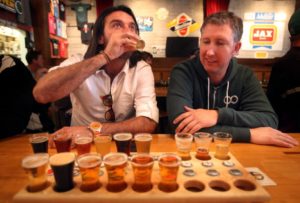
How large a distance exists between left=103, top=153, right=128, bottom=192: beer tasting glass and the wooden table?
0.37 metres

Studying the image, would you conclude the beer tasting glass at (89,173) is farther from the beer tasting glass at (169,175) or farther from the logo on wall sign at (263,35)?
the logo on wall sign at (263,35)

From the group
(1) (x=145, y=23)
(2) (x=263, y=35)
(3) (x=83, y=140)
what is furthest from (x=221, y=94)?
(2) (x=263, y=35)

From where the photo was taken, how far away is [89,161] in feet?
2.83

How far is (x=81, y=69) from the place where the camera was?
1555mm

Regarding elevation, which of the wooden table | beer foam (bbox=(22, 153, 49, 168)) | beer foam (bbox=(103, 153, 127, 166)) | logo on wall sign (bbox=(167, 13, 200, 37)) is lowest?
the wooden table

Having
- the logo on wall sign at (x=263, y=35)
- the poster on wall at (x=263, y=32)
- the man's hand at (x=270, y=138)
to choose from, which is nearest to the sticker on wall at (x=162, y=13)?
the poster on wall at (x=263, y=32)

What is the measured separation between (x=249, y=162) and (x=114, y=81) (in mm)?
1122

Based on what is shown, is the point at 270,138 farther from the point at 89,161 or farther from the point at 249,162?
the point at 89,161

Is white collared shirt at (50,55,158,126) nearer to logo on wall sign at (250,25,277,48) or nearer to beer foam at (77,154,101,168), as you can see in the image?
beer foam at (77,154,101,168)

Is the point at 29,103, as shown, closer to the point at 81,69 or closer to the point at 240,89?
the point at 81,69

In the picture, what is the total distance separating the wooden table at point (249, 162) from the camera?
35.4 inches

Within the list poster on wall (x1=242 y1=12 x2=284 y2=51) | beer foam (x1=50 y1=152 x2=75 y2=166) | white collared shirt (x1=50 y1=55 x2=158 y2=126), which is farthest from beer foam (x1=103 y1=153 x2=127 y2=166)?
poster on wall (x1=242 y1=12 x2=284 y2=51)

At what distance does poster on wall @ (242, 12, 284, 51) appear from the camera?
299 inches

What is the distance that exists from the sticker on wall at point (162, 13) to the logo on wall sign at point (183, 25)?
0.93 feet
